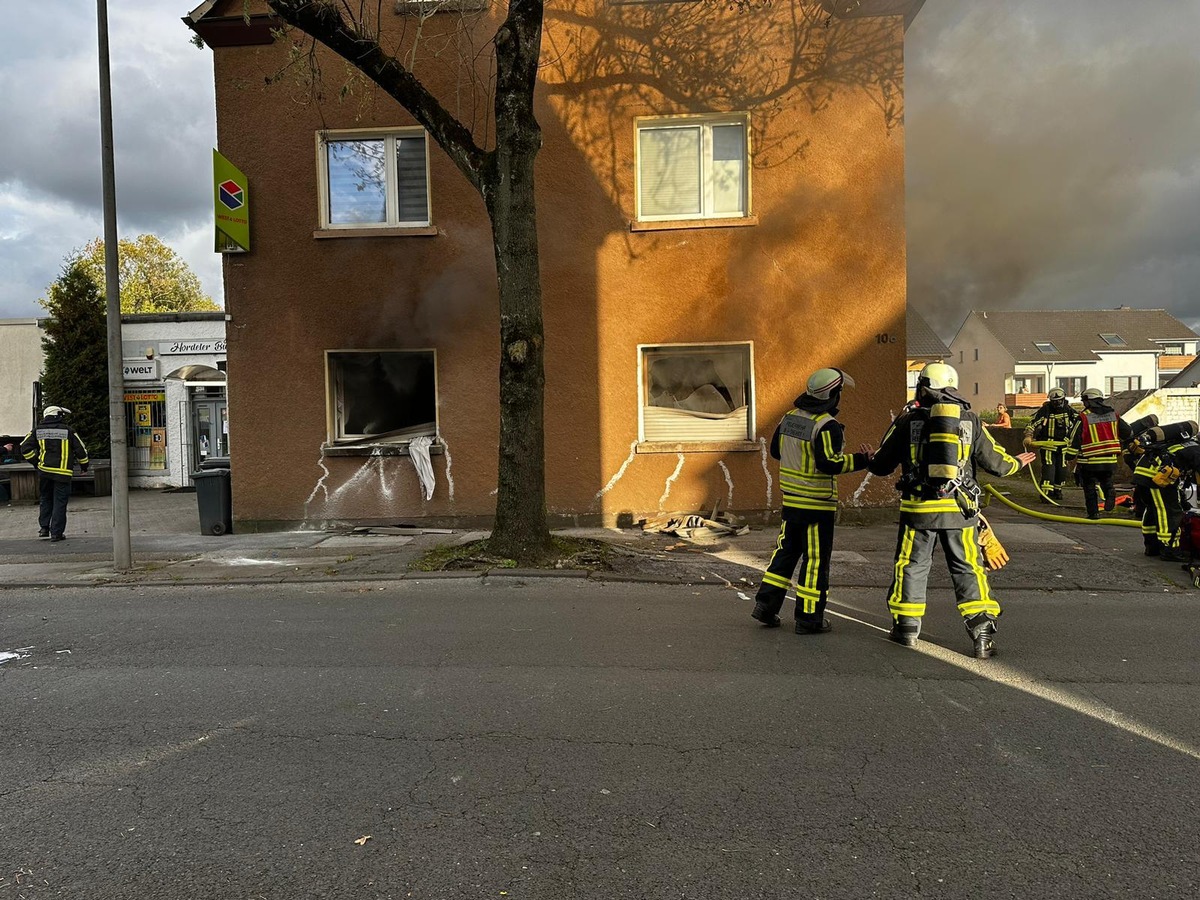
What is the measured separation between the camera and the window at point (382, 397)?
444 inches

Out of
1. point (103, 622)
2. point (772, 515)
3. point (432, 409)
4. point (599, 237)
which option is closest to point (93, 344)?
point (432, 409)

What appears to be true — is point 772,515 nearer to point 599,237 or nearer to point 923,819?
point 599,237

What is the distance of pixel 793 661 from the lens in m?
4.96

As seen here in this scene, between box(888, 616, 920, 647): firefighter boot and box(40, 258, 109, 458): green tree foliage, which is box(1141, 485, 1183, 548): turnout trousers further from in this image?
box(40, 258, 109, 458): green tree foliage

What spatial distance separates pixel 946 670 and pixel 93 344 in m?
19.6

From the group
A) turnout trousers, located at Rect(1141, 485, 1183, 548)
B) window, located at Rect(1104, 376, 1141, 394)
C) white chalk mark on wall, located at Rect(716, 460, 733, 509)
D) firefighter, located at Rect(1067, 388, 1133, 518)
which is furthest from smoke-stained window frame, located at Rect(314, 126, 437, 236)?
window, located at Rect(1104, 376, 1141, 394)

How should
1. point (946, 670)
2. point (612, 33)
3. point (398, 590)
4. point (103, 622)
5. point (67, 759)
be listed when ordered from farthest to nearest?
point (612, 33) < point (398, 590) < point (103, 622) < point (946, 670) < point (67, 759)

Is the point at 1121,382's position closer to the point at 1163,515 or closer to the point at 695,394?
the point at 695,394

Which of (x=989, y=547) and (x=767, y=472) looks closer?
(x=989, y=547)

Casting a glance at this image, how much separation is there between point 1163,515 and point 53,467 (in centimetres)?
1311

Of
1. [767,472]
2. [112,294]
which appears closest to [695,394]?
[767,472]

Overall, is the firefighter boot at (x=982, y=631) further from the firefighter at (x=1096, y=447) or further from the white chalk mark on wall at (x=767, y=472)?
the firefighter at (x=1096, y=447)

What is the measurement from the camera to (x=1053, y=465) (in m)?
12.4

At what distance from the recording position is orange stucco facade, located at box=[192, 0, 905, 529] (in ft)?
35.0
